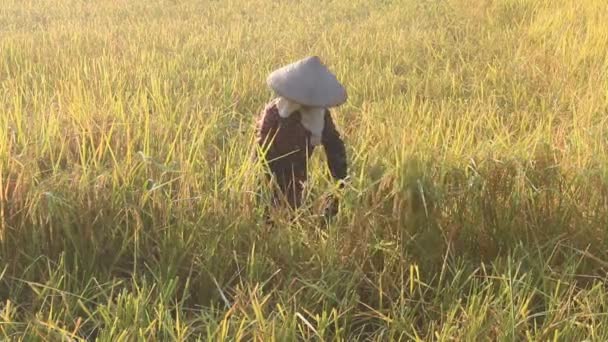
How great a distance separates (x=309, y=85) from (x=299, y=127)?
0.56 ft

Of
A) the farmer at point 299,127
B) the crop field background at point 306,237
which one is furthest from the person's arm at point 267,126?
the crop field background at point 306,237

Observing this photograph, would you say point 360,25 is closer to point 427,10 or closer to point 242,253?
point 427,10

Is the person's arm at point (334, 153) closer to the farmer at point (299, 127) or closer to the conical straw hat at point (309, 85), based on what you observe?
the farmer at point (299, 127)

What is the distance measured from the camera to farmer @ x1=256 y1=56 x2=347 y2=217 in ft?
5.59

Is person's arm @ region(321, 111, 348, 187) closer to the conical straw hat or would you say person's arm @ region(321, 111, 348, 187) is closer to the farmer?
the farmer

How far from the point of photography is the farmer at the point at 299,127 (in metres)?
1.71

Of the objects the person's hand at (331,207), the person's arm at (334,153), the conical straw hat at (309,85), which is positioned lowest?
the person's hand at (331,207)

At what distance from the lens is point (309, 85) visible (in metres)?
1.70

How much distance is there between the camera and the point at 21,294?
1.39 meters

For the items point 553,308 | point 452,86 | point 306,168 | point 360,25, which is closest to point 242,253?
point 306,168

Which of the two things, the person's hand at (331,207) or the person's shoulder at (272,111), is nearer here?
the person's hand at (331,207)

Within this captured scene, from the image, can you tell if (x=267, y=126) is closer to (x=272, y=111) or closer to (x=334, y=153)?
(x=272, y=111)

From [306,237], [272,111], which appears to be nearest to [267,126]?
[272,111]

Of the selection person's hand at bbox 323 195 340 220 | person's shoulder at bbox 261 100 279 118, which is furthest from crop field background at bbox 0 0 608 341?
person's shoulder at bbox 261 100 279 118
